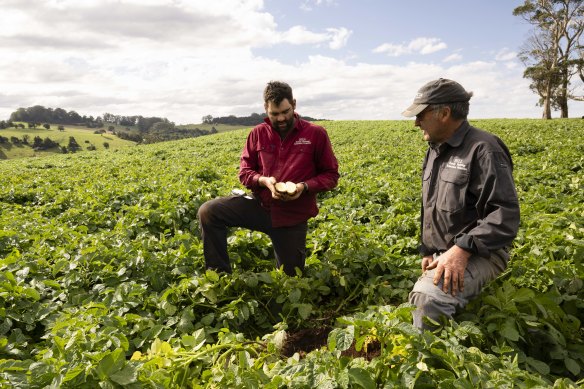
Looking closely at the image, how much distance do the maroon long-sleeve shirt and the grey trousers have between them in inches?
64.8

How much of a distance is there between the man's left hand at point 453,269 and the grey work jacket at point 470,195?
7cm

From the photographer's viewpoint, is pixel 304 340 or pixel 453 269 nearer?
pixel 453 269

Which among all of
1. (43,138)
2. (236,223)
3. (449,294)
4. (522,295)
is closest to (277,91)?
(236,223)

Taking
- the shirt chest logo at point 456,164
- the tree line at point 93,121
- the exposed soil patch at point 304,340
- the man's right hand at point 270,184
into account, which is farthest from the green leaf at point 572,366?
the tree line at point 93,121

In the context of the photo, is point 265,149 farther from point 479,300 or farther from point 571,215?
point 571,215

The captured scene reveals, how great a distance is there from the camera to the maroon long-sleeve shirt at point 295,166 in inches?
175

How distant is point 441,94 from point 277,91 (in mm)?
1703

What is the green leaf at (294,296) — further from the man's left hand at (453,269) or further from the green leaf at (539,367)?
the green leaf at (539,367)

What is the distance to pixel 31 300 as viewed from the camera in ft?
13.0

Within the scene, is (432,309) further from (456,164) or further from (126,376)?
(126,376)

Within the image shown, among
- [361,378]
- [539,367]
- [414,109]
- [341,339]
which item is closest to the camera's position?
[361,378]

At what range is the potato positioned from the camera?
4.12 meters

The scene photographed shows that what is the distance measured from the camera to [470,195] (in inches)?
123

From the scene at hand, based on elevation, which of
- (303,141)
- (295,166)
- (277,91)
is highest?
(277,91)
